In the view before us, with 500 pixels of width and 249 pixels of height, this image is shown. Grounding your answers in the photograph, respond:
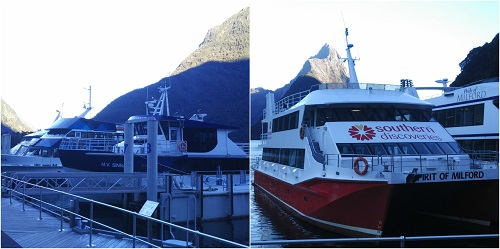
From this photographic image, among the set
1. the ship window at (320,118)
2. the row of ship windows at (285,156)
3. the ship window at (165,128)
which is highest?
the ship window at (320,118)

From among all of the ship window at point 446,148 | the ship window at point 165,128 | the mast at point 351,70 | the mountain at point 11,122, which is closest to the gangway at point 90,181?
the ship window at point 165,128

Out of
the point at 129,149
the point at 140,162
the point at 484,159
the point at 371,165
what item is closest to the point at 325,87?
the point at 371,165

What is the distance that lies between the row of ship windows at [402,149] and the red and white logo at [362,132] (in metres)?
0.10

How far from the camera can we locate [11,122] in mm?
5066

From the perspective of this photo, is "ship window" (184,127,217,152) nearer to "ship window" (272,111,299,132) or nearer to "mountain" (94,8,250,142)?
"mountain" (94,8,250,142)

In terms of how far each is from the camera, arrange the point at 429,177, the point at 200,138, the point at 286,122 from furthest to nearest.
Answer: the point at 286,122 < the point at 200,138 < the point at 429,177

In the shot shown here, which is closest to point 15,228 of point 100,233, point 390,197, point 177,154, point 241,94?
point 100,233

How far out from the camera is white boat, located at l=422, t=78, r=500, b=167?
198 inches

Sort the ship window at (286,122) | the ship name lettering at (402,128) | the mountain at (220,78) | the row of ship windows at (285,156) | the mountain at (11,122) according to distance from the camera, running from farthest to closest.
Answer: the ship window at (286,122)
the row of ship windows at (285,156)
the ship name lettering at (402,128)
the mountain at (11,122)
the mountain at (220,78)

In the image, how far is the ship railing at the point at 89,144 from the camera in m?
6.88

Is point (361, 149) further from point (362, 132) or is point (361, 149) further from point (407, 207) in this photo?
point (407, 207)

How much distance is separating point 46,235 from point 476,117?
4640 mm

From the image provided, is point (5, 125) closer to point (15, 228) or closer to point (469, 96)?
point (15, 228)

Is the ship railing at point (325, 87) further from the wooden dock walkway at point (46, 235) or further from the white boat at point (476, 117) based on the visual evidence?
the wooden dock walkway at point (46, 235)
